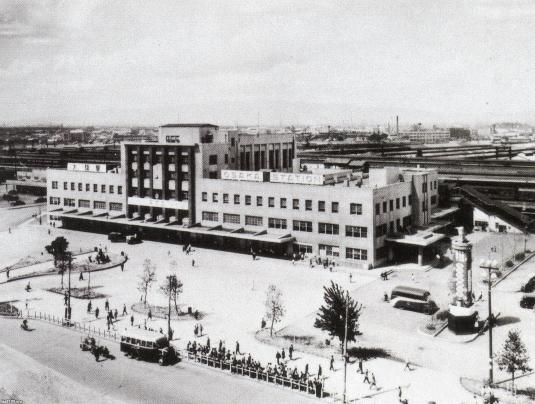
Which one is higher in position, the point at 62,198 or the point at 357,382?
the point at 62,198

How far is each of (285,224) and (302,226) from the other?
3.04 metres

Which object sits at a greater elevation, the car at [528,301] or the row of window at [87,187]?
the row of window at [87,187]

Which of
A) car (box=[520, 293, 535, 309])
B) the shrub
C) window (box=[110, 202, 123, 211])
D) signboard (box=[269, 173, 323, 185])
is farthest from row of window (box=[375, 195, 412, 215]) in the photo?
window (box=[110, 202, 123, 211])

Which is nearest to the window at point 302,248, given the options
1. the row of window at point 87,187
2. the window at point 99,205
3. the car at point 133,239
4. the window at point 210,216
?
the window at point 210,216

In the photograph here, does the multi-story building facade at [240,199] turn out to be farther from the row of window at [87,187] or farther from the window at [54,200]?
the window at [54,200]

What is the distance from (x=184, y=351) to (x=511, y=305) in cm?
3513

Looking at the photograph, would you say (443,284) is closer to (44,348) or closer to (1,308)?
(44,348)

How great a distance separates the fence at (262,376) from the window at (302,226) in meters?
41.6

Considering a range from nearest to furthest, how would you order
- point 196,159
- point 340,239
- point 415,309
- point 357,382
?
point 357,382
point 415,309
point 340,239
point 196,159

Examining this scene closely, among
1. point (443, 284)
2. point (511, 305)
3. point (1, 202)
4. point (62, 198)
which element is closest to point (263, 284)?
point (443, 284)

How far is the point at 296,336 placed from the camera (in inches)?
2062

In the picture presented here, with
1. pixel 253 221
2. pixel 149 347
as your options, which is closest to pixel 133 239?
pixel 253 221

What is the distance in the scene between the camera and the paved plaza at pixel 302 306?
1716 inches

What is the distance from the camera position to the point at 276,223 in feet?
290
